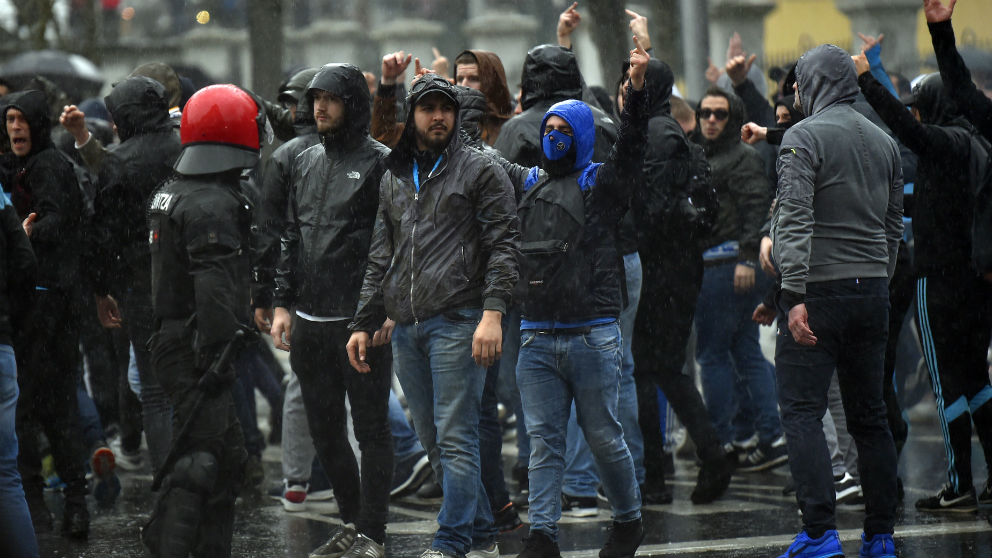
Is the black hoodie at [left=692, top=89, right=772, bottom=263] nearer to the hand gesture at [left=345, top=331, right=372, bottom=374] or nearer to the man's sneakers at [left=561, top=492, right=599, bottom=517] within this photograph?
the man's sneakers at [left=561, top=492, right=599, bottom=517]

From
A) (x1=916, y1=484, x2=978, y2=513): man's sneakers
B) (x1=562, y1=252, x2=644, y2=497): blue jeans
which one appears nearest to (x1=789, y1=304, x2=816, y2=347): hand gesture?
(x1=562, y1=252, x2=644, y2=497): blue jeans

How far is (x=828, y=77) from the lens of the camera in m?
6.18

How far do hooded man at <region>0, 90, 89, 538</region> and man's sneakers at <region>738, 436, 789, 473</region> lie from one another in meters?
3.93

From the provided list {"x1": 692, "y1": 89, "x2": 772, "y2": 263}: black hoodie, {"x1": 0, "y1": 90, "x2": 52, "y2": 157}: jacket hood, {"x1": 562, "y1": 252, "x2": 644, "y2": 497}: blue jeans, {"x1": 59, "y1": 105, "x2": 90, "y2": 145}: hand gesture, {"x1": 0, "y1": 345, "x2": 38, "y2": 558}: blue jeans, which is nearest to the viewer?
{"x1": 0, "y1": 345, "x2": 38, "y2": 558}: blue jeans

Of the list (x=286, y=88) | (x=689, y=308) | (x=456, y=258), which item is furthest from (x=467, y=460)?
(x=286, y=88)

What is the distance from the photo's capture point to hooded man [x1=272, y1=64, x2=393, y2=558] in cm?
643

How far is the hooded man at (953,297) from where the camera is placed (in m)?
7.19

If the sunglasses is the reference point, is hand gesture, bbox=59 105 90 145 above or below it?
above

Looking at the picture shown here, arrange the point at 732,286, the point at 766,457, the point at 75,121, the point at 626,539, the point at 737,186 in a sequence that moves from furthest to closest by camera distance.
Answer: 1. the point at 766,457
2. the point at 732,286
3. the point at 737,186
4. the point at 75,121
5. the point at 626,539

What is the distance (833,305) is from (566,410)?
121cm

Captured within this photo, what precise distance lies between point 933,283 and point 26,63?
1211 centimetres

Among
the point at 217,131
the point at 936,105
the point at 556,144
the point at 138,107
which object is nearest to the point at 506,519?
the point at 556,144

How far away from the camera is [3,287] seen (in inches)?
222

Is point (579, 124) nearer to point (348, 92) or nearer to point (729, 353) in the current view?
point (348, 92)
